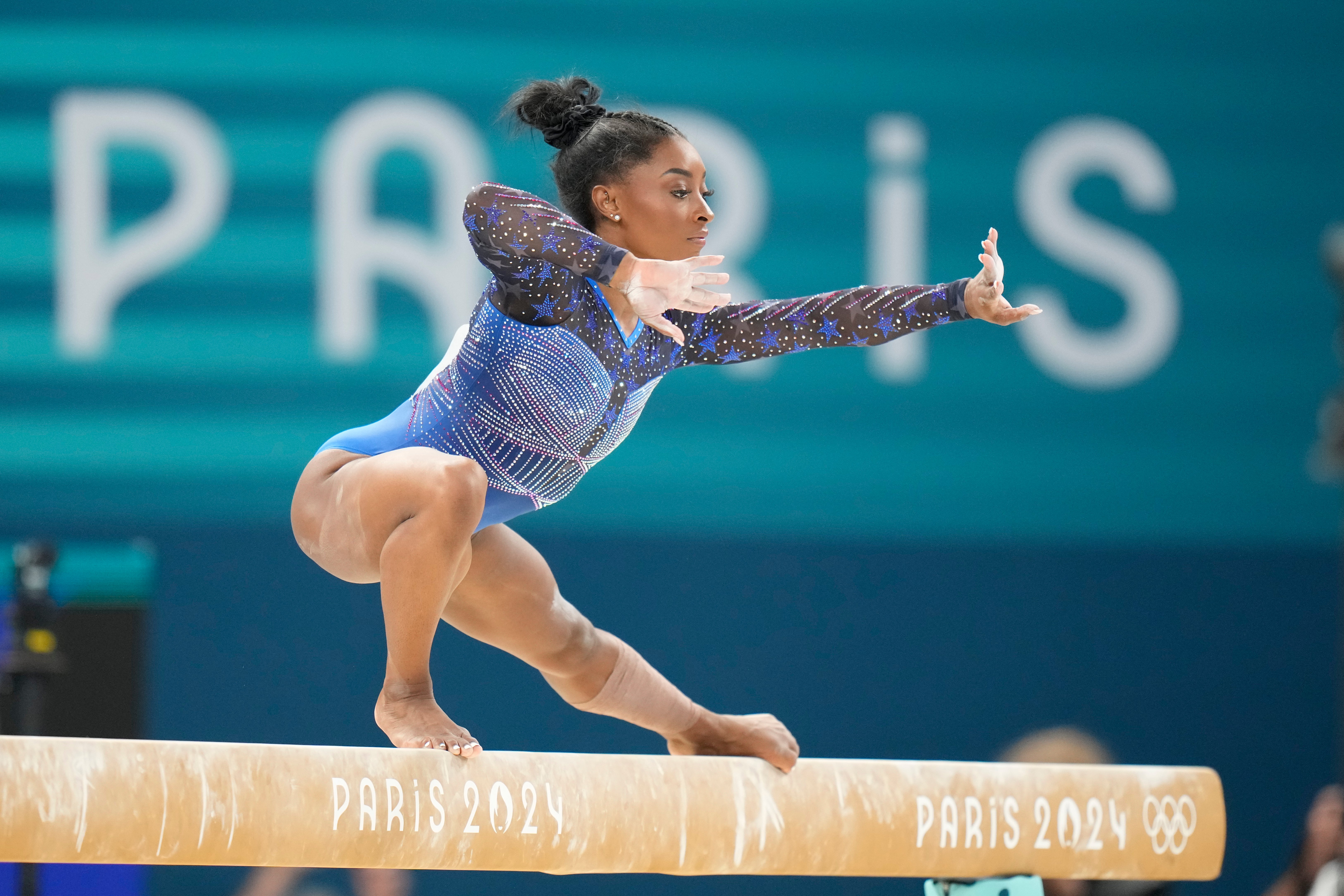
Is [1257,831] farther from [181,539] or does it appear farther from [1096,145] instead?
[181,539]

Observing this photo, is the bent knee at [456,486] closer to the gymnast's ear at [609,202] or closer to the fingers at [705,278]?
the fingers at [705,278]

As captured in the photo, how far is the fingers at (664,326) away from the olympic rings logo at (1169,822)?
1.33m

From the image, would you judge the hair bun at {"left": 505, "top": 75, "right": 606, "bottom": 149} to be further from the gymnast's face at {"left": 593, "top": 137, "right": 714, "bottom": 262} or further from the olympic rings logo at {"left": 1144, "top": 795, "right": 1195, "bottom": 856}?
the olympic rings logo at {"left": 1144, "top": 795, "right": 1195, "bottom": 856}

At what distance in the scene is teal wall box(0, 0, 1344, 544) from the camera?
5.24 meters

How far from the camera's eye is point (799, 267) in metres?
5.55

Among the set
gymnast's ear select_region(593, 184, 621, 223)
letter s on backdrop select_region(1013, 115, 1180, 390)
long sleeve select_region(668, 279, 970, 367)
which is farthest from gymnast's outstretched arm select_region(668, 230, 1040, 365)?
letter s on backdrop select_region(1013, 115, 1180, 390)

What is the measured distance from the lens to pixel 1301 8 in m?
5.86

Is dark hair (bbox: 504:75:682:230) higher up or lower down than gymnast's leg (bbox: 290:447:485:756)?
higher up

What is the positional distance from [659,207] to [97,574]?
3.09 m

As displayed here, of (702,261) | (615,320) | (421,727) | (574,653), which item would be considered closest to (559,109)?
(615,320)

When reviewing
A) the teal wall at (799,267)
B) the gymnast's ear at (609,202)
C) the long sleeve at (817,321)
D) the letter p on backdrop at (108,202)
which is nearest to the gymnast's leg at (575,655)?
the long sleeve at (817,321)

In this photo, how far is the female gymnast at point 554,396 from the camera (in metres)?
2.51

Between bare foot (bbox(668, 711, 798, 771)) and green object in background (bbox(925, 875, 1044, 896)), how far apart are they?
1.44 feet

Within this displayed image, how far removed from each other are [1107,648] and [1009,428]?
0.92 m
